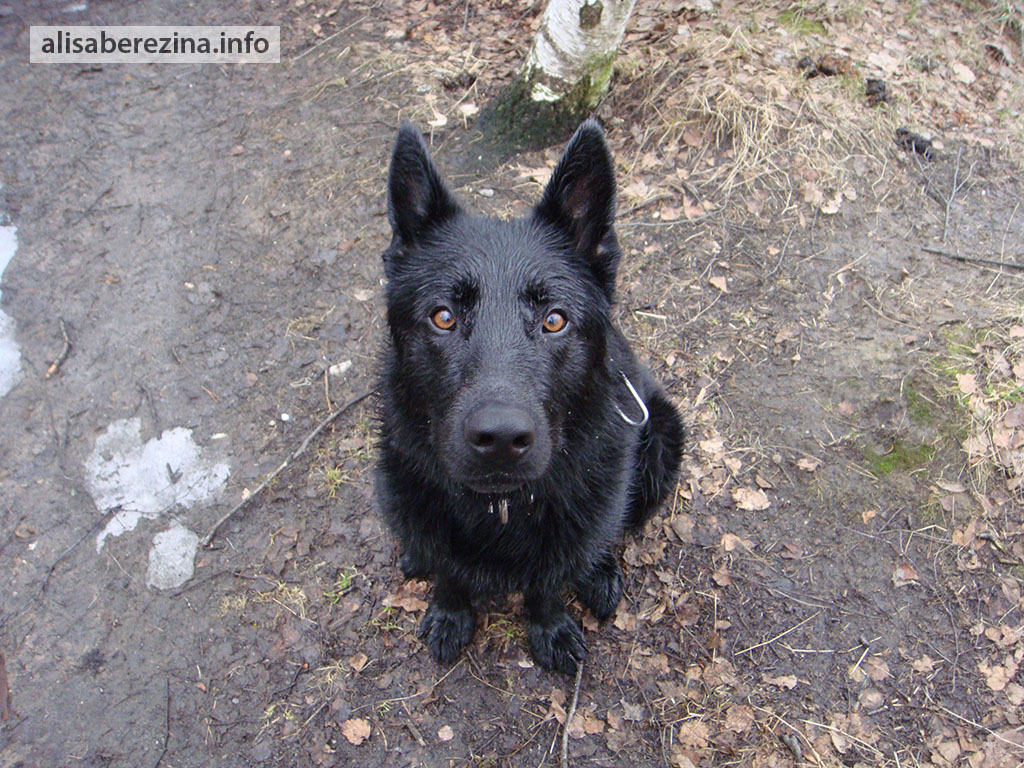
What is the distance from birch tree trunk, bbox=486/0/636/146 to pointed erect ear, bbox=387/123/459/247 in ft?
8.93

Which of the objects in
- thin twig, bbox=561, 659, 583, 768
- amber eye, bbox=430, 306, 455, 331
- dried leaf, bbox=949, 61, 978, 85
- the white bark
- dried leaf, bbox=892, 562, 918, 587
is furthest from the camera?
dried leaf, bbox=949, 61, 978, 85

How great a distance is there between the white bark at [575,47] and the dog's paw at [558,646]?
3840 millimetres

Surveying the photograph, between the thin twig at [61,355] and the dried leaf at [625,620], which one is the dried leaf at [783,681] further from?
the thin twig at [61,355]

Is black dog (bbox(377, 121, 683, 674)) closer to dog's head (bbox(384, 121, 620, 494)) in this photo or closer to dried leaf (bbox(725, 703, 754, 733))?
dog's head (bbox(384, 121, 620, 494))

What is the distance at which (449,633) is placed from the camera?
3.35 metres

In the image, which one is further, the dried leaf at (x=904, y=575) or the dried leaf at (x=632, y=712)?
the dried leaf at (x=904, y=575)

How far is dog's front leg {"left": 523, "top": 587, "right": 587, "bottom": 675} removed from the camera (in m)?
3.28

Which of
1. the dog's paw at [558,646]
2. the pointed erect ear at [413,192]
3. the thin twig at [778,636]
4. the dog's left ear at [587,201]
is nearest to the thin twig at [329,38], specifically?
the pointed erect ear at [413,192]

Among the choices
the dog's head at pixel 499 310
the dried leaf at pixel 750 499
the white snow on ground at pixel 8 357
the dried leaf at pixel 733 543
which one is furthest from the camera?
the white snow on ground at pixel 8 357

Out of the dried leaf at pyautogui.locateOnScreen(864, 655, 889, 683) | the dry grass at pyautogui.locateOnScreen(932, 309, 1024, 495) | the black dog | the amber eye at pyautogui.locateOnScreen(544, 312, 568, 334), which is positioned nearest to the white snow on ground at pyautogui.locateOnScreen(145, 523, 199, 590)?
the black dog

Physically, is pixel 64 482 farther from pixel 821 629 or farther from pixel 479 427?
pixel 821 629

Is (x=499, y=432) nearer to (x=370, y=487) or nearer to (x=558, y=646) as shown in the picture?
(x=558, y=646)

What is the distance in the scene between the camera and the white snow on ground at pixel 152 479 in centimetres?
375

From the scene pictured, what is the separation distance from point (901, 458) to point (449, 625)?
8.81 feet
